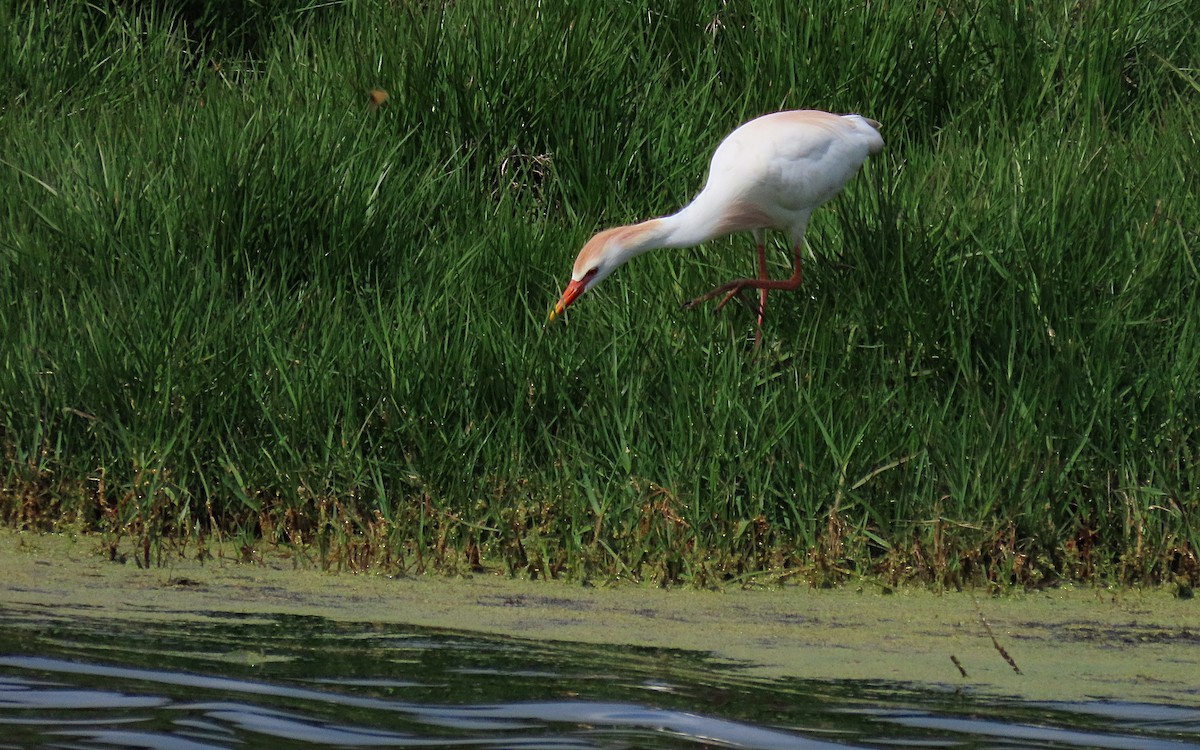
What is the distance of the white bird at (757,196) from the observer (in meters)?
5.53

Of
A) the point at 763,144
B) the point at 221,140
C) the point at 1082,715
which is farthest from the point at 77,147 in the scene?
the point at 1082,715

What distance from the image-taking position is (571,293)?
5.49 m

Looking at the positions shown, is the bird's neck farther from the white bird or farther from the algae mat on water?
the algae mat on water

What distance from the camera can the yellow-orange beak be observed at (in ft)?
18.0

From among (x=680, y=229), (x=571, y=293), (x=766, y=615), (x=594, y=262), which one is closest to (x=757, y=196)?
(x=680, y=229)

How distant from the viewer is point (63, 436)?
203 inches

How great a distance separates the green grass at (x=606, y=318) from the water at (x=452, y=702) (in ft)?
3.31

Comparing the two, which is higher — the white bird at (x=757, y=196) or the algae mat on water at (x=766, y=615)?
the white bird at (x=757, y=196)

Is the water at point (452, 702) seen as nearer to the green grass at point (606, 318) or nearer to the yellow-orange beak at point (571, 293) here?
the green grass at point (606, 318)

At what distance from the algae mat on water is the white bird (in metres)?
1.34

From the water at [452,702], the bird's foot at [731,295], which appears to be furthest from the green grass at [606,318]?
the water at [452,702]

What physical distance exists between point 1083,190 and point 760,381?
1.36 m

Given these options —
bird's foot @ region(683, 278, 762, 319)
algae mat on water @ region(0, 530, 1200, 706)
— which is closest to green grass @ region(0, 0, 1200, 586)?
bird's foot @ region(683, 278, 762, 319)

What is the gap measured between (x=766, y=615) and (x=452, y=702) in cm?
122
